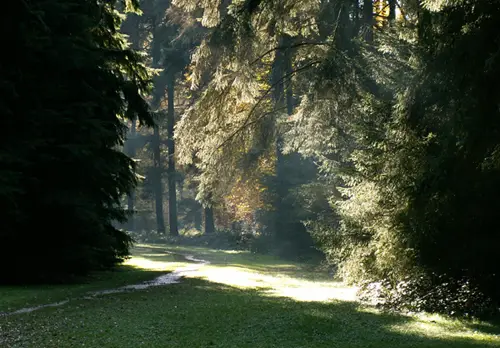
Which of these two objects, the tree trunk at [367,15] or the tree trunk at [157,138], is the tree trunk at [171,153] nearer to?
the tree trunk at [157,138]

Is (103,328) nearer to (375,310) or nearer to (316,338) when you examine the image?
(316,338)

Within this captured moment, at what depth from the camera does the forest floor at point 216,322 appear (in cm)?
1112

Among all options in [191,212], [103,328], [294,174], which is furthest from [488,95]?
[191,212]

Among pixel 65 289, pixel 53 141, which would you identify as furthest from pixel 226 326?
pixel 53 141

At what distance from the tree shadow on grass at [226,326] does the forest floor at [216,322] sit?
0.7 inches

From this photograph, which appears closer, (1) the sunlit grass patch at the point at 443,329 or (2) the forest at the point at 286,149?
(1) the sunlit grass patch at the point at 443,329

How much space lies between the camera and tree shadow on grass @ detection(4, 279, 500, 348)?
11.0 m

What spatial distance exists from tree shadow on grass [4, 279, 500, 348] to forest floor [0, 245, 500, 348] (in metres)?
0.02

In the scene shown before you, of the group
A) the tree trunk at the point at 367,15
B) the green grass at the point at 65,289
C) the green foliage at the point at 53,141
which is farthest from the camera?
the tree trunk at the point at 367,15

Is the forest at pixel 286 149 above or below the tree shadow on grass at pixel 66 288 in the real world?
above

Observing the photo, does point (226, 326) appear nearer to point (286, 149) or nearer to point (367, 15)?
point (286, 149)

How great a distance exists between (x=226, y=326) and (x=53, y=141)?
972 cm

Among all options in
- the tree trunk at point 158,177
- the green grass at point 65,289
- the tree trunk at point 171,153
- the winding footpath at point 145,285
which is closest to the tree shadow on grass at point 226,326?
the winding footpath at point 145,285

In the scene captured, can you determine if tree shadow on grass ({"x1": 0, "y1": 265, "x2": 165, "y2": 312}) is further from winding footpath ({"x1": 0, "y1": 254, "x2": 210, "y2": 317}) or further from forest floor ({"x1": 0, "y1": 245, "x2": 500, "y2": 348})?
winding footpath ({"x1": 0, "y1": 254, "x2": 210, "y2": 317})
